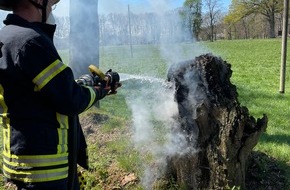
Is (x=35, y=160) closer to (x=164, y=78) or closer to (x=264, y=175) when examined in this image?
(x=264, y=175)

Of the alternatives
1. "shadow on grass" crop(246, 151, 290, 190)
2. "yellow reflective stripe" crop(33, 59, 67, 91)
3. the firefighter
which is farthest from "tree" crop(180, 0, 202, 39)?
"yellow reflective stripe" crop(33, 59, 67, 91)

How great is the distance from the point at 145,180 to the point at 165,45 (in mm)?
1492

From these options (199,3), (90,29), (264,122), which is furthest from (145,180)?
(90,29)

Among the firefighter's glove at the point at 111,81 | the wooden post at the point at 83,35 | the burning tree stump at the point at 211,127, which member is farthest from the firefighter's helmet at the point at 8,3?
the wooden post at the point at 83,35

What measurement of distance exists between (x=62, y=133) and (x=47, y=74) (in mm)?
356

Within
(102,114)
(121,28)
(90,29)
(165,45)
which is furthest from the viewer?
(121,28)

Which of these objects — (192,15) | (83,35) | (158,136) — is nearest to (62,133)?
(158,136)

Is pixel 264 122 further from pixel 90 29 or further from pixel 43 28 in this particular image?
pixel 90 29

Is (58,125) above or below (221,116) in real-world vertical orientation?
above

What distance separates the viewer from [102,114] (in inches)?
219

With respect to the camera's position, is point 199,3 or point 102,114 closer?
point 199,3

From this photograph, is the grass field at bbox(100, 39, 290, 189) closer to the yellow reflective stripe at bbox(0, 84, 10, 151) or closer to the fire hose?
the fire hose

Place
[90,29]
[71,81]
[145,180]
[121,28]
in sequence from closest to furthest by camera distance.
A: [71,81] < [145,180] < [90,29] < [121,28]

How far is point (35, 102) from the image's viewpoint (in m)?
1.91
